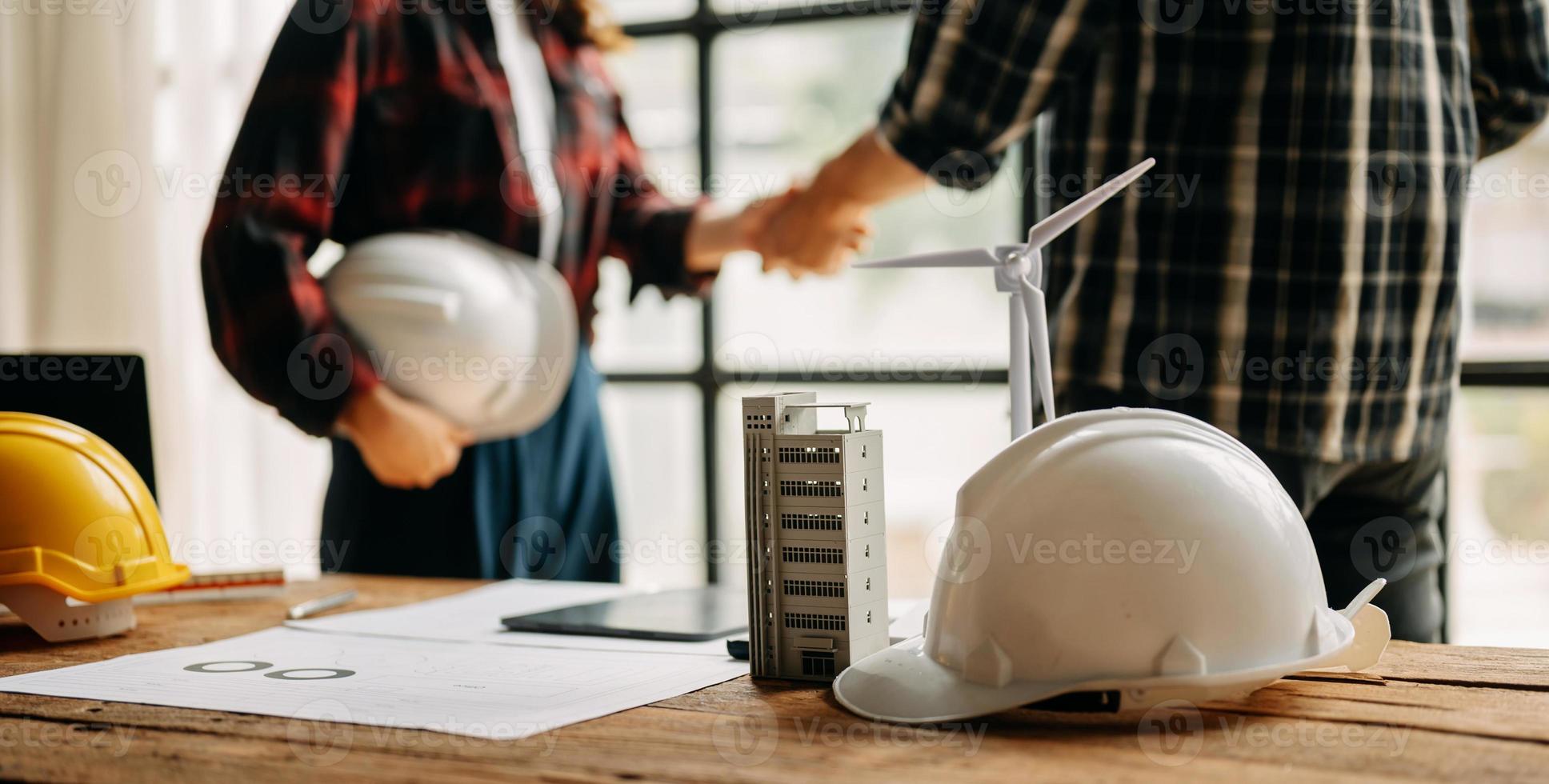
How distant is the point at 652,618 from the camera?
1.09 meters

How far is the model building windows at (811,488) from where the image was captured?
826mm

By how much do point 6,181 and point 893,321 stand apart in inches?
62.1

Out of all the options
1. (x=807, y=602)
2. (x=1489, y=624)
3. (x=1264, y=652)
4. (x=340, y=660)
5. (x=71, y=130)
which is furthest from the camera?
(x=71, y=130)

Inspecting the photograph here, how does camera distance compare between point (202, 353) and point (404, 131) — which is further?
point (202, 353)

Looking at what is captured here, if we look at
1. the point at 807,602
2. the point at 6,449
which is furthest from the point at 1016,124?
the point at 6,449

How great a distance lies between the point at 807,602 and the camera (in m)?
0.85

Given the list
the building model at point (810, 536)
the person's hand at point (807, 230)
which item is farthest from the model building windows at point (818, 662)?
the person's hand at point (807, 230)

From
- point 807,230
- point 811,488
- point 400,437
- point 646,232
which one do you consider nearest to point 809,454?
point 811,488

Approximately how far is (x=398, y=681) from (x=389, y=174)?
1034 mm

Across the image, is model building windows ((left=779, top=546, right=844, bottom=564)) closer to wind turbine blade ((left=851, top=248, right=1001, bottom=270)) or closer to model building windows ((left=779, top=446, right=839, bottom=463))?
model building windows ((left=779, top=446, right=839, bottom=463))

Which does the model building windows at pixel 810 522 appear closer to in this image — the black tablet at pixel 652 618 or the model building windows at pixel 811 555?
the model building windows at pixel 811 555

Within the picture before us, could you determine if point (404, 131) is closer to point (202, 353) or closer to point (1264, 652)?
point (202, 353)

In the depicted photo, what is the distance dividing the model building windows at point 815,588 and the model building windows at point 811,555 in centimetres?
1

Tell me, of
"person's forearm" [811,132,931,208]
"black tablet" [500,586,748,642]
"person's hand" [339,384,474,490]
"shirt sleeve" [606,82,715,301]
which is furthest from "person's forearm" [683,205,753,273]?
"black tablet" [500,586,748,642]
